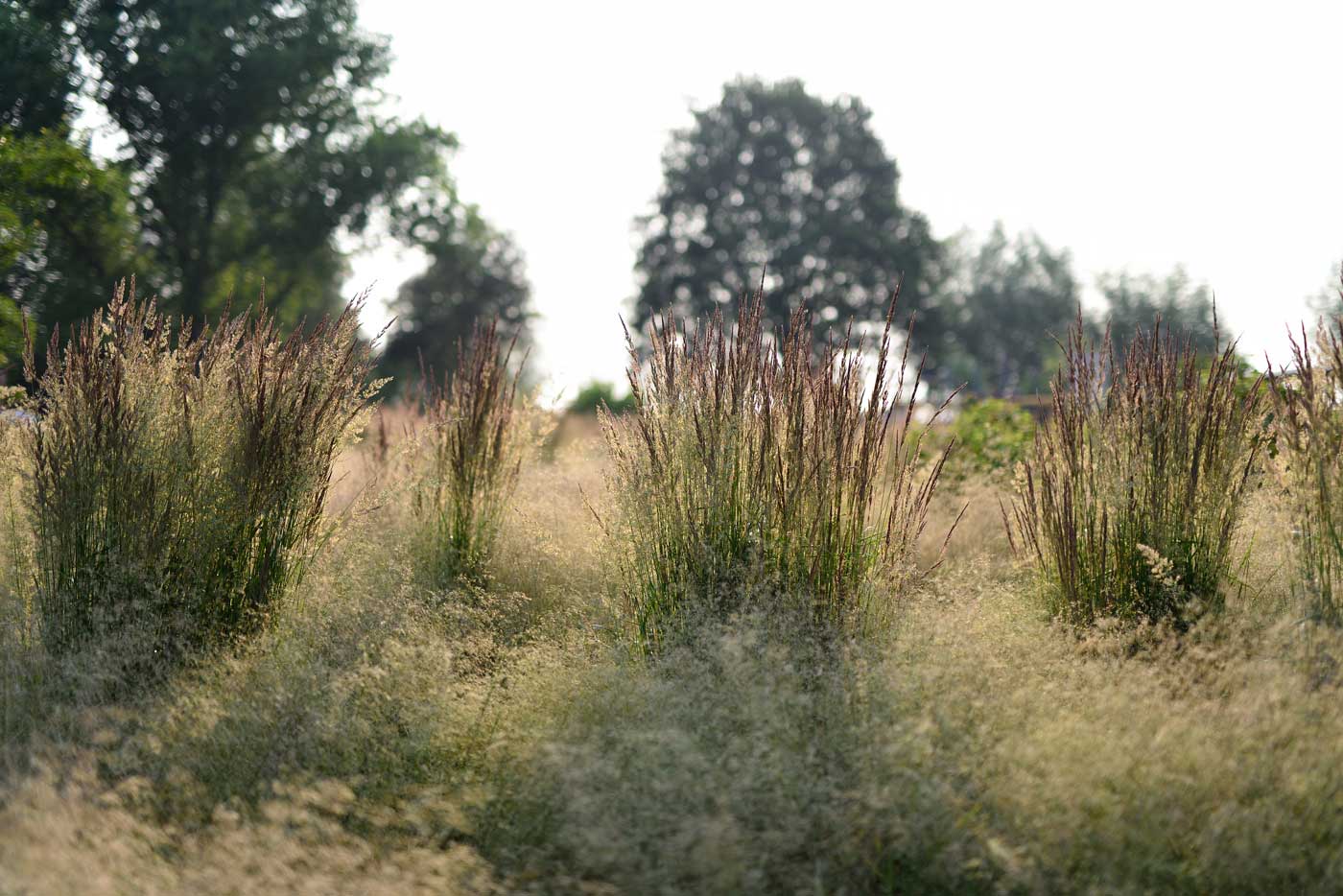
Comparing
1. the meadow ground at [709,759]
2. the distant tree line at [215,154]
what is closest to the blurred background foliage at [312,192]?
the distant tree line at [215,154]

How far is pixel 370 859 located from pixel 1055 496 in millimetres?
2845

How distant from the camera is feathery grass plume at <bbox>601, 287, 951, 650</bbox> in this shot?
3.39 metres

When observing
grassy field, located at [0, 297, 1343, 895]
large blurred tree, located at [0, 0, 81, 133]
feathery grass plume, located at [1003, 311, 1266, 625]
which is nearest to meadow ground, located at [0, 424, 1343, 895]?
grassy field, located at [0, 297, 1343, 895]

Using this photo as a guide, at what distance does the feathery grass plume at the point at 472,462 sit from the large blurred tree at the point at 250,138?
11.6m

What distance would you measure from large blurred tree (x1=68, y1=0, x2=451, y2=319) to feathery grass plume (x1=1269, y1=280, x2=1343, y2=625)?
48.3 ft

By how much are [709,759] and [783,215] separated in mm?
25465

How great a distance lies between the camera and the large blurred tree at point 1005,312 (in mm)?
34625

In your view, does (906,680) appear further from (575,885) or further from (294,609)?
(294,609)

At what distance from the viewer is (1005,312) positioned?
37.4 metres

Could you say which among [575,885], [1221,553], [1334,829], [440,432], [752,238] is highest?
[752,238]

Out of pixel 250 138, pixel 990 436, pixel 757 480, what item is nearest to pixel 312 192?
pixel 250 138

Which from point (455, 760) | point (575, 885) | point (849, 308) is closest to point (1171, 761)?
point (575, 885)

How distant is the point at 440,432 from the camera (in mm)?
4918

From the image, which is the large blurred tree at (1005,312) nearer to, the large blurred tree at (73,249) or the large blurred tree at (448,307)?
the large blurred tree at (448,307)
